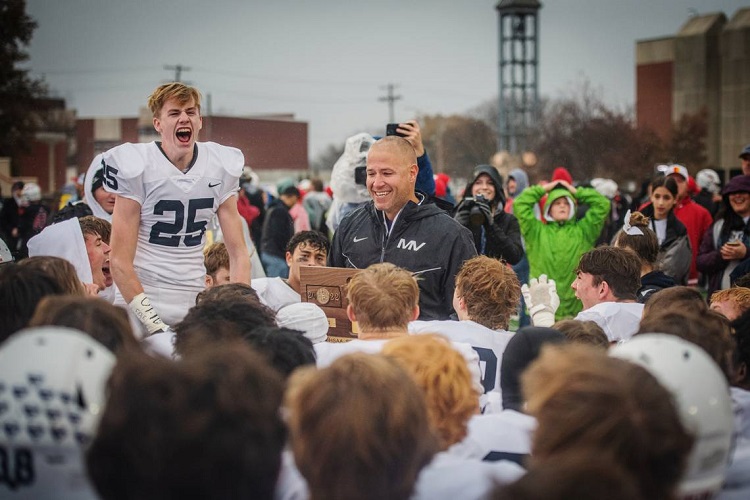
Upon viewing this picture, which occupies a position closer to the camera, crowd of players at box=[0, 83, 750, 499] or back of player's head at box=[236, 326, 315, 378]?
crowd of players at box=[0, 83, 750, 499]

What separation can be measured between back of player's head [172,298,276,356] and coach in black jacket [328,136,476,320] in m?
1.81

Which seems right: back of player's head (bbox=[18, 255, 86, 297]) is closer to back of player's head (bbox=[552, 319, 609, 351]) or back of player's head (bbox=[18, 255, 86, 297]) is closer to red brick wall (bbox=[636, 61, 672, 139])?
back of player's head (bbox=[552, 319, 609, 351])

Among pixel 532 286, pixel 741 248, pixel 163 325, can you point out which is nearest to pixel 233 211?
pixel 163 325

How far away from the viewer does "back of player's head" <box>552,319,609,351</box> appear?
398cm

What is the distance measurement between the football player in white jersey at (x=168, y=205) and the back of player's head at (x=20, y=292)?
4.53ft

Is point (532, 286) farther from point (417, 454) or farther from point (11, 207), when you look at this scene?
point (11, 207)

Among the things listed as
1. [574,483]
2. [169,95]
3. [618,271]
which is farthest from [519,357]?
[169,95]

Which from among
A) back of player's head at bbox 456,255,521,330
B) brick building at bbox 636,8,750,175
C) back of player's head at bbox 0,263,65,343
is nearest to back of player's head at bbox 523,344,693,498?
back of player's head at bbox 0,263,65,343

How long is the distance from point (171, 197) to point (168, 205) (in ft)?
0.15

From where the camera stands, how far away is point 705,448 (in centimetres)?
254

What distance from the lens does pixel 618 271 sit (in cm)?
559

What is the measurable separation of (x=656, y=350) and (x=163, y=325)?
2859mm

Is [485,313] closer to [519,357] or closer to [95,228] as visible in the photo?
[519,357]

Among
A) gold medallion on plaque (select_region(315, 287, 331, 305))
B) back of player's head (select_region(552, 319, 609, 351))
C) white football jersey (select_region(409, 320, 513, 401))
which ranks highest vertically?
gold medallion on plaque (select_region(315, 287, 331, 305))
